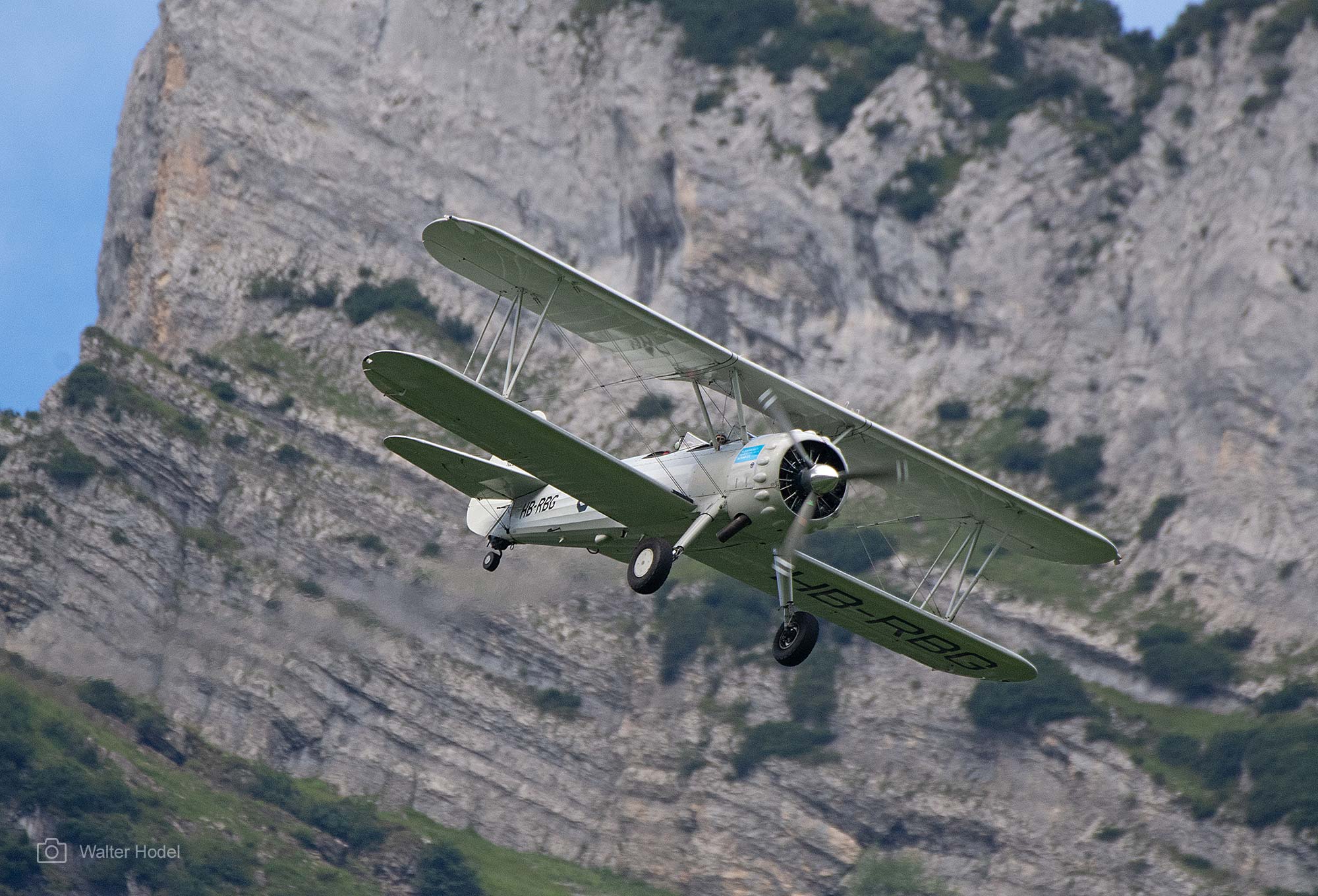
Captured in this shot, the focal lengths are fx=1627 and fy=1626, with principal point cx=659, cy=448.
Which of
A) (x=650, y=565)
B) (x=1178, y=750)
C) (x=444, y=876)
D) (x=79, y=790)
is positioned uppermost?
(x=1178, y=750)

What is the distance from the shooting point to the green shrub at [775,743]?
86312 millimetres

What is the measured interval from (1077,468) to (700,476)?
74855 mm

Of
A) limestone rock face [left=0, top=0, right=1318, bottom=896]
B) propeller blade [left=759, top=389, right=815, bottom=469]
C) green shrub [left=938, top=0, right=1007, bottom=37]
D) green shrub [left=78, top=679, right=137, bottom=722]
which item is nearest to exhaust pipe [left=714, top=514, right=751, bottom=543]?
propeller blade [left=759, top=389, right=815, bottom=469]

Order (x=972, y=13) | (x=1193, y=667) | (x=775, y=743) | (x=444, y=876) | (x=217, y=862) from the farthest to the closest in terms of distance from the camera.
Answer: (x=972, y=13) < (x=775, y=743) < (x=1193, y=667) < (x=444, y=876) < (x=217, y=862)

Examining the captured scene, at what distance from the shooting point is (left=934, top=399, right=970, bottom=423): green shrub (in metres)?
102

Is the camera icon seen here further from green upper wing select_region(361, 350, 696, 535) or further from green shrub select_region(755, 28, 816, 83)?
green shrub select_region(755, 28, 816, 83)

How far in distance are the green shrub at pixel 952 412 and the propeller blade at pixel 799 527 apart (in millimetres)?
78393

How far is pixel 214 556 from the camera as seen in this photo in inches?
3509

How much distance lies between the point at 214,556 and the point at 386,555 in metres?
9.43

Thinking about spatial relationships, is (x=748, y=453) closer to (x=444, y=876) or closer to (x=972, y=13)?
(x=444, y=876)

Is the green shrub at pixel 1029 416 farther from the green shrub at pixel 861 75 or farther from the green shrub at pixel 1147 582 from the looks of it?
the green shrub at pixel 861 75

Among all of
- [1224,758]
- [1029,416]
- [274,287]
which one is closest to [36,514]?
[274,287]

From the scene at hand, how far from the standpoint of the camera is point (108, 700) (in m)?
82.9

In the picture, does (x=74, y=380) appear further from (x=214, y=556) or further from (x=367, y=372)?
(x=367, y=372)
